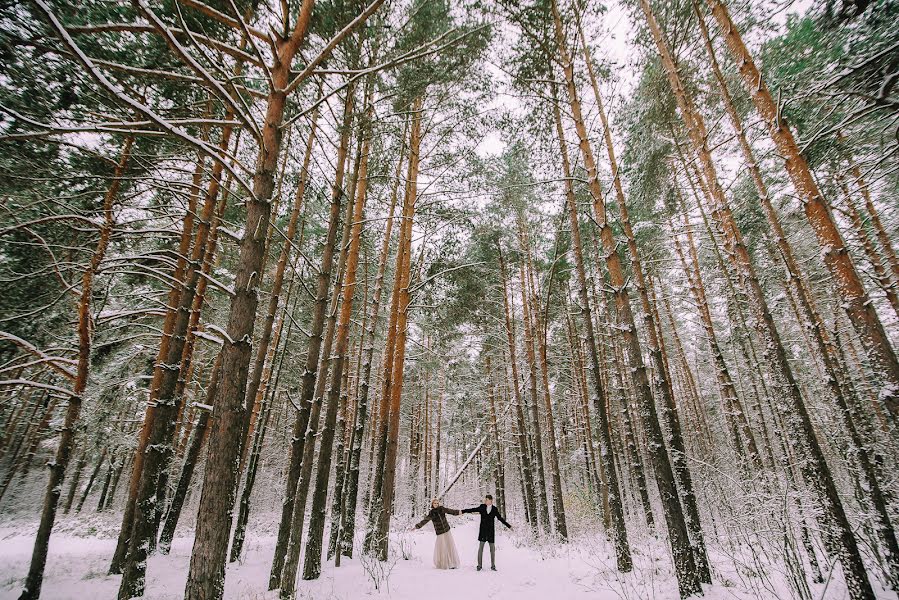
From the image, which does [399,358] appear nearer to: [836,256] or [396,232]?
[396,232]

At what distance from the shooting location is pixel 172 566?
7980 mm

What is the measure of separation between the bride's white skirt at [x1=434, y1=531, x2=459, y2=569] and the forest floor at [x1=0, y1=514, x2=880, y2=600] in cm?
21

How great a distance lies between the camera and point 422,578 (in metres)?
6.90

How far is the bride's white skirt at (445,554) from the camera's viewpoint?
25.7 ft

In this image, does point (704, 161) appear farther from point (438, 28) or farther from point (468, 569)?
point (468, 569)

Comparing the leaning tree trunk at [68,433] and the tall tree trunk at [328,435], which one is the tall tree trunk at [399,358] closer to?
the tall tree trunk at [328,435]

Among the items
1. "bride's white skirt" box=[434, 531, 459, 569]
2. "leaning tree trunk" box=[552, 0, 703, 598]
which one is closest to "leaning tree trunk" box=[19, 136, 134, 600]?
"bride's white skirt" box=[434, 531, 459, 569]

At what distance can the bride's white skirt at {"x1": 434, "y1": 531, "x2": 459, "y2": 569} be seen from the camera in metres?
7.85

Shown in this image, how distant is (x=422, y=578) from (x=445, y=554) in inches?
44.4

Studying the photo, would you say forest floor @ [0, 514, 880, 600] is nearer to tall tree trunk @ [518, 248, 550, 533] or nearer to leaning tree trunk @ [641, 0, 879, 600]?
leaning tree trunk @ [641, 0, 879, 600]

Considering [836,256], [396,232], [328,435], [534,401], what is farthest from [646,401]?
[396,232]

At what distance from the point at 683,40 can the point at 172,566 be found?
16245mm

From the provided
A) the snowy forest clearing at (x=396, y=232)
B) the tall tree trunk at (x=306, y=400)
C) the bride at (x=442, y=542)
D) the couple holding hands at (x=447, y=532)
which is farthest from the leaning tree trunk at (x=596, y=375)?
the tall tree trunk at (x=306, y=400)

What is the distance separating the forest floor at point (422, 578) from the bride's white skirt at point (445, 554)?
21cm
